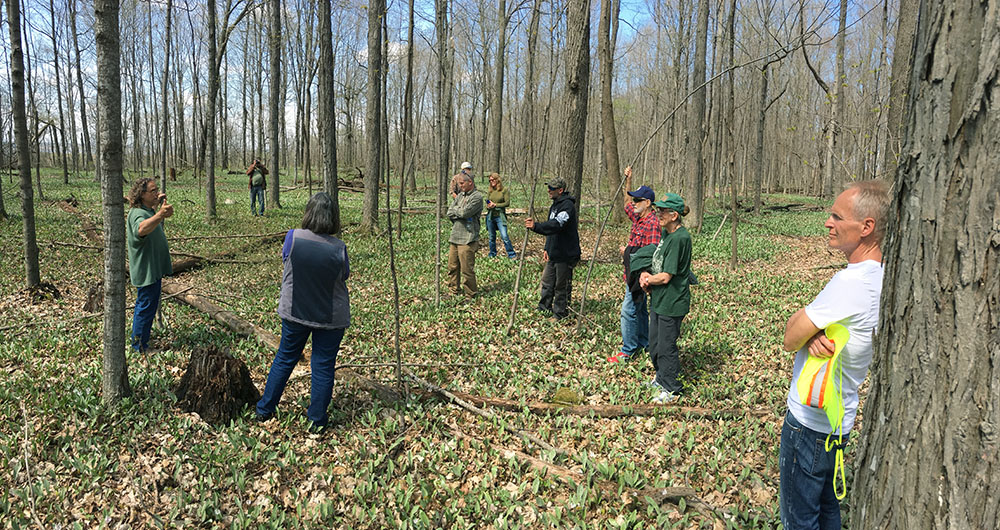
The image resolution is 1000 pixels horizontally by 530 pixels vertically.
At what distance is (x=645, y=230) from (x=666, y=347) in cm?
140

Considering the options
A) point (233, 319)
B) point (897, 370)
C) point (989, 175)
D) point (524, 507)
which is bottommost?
point (524, 507)

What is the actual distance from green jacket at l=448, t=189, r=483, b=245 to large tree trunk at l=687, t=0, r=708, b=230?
8.78m

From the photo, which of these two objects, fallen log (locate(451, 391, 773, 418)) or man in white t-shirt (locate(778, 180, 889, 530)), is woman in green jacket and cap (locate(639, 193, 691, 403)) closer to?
fallen log (locate(451, 391, 773, 418))

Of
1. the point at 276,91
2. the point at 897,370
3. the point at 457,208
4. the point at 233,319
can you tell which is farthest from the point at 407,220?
the point at 897,370

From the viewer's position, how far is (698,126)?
15.3 metres

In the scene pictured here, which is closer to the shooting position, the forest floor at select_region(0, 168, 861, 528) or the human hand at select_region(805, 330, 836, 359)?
the human hand at select_region(805, 330, 836, 359)

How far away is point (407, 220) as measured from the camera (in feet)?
51.5

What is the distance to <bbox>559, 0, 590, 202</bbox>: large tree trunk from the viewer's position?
9047 mm

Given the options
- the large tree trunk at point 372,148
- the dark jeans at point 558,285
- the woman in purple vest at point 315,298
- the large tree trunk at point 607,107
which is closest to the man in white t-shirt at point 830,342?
the woman in purple vest at point 315,298

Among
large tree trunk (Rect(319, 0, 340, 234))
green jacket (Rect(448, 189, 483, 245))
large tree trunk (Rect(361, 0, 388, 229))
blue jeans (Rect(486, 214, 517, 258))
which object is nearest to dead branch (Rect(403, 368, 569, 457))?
green jacket (Rect(448, 189, 483, 245))

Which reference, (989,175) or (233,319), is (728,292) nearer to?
(233,319)

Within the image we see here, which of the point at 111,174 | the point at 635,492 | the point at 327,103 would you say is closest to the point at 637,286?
the point at 635,492

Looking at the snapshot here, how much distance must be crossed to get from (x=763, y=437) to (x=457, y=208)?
5.03 m

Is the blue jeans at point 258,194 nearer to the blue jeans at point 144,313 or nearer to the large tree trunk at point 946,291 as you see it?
the blue jeans at point 144,313
